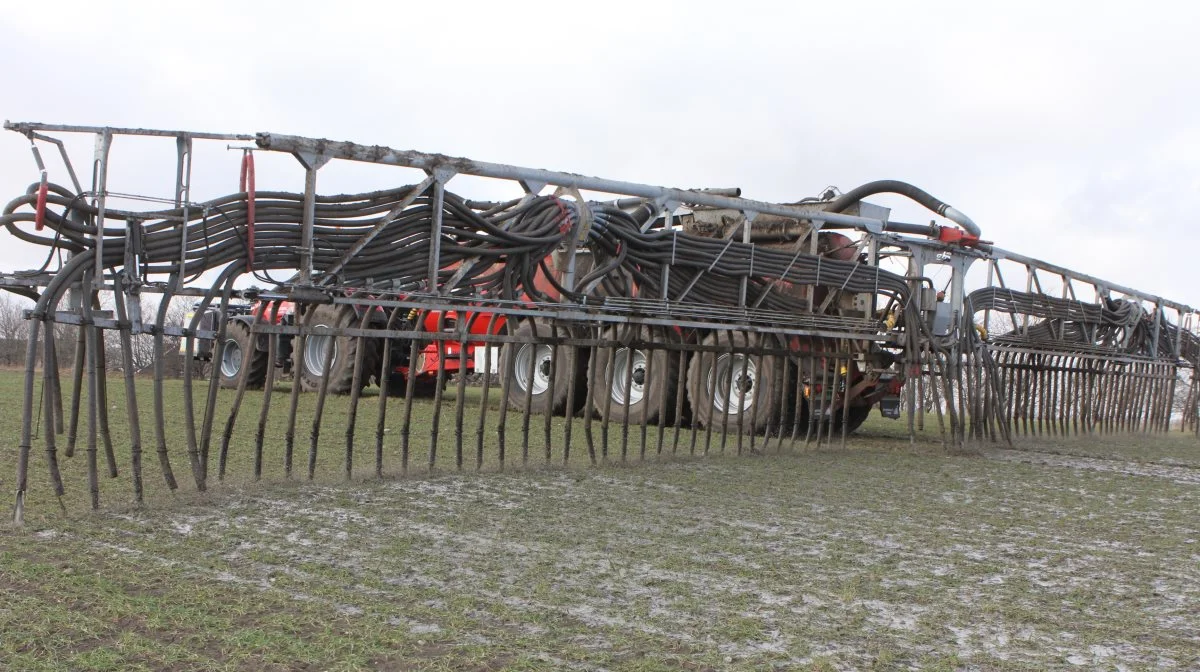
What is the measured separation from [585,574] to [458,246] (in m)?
3.61

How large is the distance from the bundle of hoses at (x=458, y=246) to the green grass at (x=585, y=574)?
4.56 ft

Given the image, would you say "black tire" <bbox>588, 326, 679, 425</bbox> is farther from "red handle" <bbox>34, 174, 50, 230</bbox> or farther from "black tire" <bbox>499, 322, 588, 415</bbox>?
"red handle" <bbox>34, 174, 50, 230</bbox>

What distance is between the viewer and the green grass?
3916 millimetres

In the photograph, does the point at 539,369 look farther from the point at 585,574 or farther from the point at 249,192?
the point at 585,574

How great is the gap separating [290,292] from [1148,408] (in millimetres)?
13671

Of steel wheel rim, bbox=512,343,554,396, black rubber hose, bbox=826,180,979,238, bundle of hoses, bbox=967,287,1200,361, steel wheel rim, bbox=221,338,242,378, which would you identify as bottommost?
steel wheel rim, bbox=221,338,242,378

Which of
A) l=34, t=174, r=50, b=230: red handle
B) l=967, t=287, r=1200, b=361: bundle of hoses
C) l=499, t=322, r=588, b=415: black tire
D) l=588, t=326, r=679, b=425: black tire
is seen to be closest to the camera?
l=34, t=174, r=50, b=230: red handle

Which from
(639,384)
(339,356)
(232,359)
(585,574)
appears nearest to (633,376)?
(639,384)

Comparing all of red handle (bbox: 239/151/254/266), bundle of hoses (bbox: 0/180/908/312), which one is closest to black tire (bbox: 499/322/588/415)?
bundle of hoses (bbox: 0/180/908/312)

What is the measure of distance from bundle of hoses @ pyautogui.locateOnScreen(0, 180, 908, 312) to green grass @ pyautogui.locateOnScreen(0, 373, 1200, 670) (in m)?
1.39

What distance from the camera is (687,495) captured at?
25.5ft

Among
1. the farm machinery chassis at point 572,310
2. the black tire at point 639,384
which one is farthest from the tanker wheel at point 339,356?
the black tire at point 639,384

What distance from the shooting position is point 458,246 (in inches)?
320

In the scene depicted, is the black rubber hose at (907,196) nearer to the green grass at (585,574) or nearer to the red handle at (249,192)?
the green grass at (585,574)
